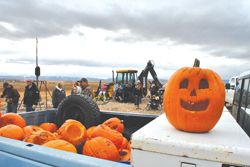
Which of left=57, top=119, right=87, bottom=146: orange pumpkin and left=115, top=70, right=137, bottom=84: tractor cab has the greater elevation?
left=115, top=70, right=137, bottom=84: tractor cab

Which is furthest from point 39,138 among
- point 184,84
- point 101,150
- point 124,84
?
point 124,84

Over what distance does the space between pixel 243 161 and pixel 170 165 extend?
42cm

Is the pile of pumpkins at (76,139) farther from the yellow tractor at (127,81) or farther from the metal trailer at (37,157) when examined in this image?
the yellow tractor at (127,81)

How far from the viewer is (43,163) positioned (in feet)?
7.75

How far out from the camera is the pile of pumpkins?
9.56ft

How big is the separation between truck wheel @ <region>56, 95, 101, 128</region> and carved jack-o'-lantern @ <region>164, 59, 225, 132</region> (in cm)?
245

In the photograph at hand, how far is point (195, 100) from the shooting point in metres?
2.21

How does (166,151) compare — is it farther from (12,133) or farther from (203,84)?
(12,133)

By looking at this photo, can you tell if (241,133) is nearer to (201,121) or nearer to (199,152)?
(201,121)

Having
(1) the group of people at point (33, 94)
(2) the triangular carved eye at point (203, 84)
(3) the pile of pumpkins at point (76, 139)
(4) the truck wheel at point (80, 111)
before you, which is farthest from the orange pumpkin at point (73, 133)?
(1) the group of people at point (33, 94)

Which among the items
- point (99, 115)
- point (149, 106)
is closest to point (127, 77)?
point (149, 106)

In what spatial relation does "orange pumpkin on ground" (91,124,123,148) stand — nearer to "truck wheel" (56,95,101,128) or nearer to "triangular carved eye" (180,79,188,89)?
"truck wheel" (56,95,101,128)

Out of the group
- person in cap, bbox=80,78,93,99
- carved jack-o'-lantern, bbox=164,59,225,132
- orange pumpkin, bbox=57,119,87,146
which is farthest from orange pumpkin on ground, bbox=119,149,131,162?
person in cap, bbox=80,78,93,99

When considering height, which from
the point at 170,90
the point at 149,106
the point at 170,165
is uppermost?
the point at 170,90
